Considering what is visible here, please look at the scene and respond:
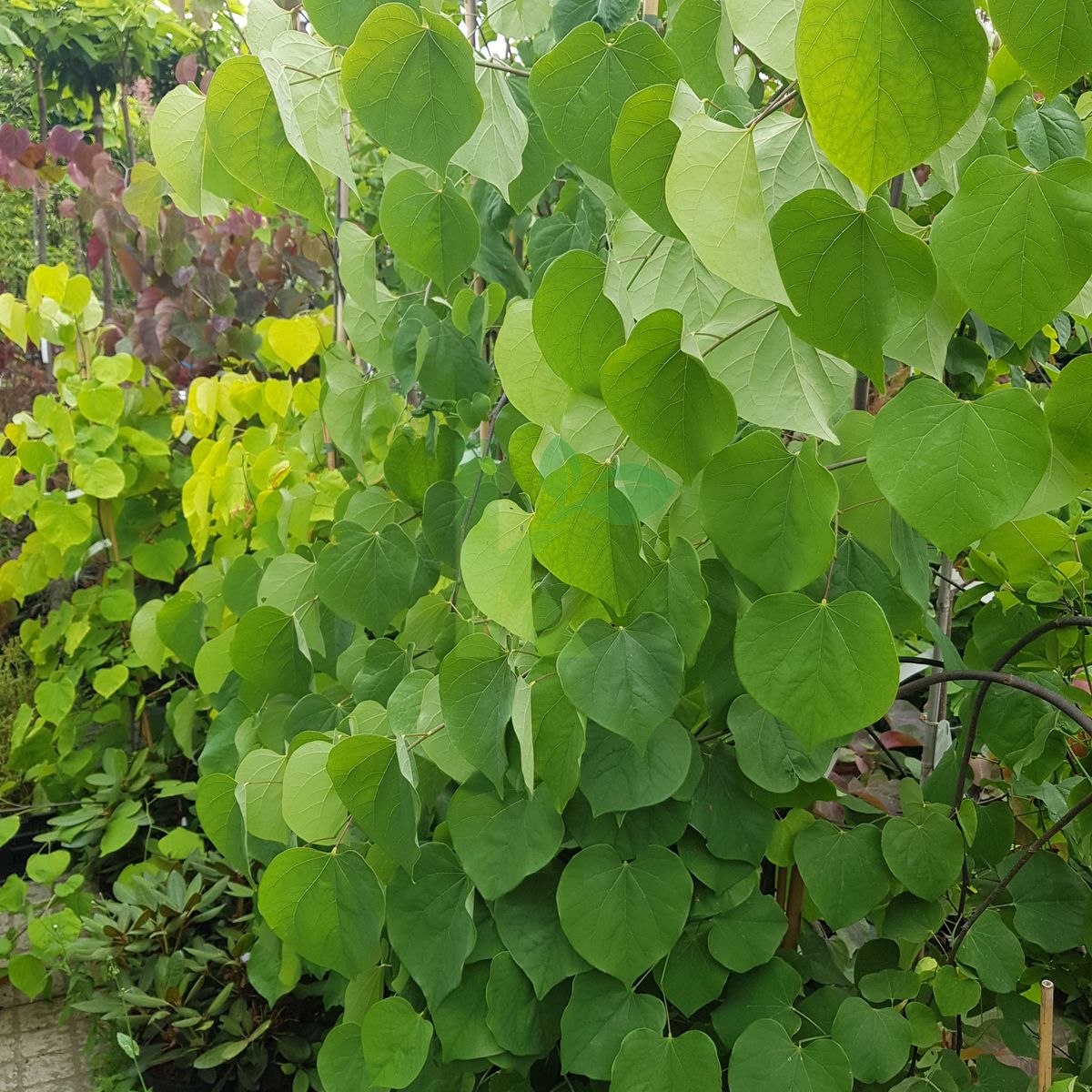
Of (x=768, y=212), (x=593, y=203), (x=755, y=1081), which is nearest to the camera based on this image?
(x=768, y=212)

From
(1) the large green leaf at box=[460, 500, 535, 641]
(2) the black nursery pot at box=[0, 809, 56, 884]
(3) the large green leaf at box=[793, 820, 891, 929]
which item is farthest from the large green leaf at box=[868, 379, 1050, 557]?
(2) the black nursery pot at box=[0, 809, 56, 884]

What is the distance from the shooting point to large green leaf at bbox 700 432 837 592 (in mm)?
568

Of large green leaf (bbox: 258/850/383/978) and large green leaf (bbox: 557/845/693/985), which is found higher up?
large green leaf (bbox: 557/845/693/985)

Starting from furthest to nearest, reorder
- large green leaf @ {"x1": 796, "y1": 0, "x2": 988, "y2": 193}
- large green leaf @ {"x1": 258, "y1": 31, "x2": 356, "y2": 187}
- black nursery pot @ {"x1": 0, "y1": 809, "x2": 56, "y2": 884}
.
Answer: black nursery pot @ {"x1": 0, "y1": 809, "x2": 56, "y2": 884} → large green leaf @ {"x1": 258, "y1": 31, "x2": 356, "y2": 187} → large green leaf @ {"x1": 796, "y1": 0, "x2": 988, "y2": 193}

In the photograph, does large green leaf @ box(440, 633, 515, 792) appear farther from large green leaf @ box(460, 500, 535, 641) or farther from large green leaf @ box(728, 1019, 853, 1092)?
large green leaf @ box(728, 1019, 853, 1092)

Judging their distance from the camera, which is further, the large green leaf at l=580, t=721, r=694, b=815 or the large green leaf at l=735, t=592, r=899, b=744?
the large green leaf at l=580, t=721, r=694, b=815

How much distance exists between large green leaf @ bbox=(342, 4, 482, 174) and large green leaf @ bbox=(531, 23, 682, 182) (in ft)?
0.14

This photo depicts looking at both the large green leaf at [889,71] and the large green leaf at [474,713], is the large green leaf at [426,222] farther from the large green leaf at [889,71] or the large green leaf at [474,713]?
the large green leaf at [889,71]

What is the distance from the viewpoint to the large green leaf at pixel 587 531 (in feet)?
1.88

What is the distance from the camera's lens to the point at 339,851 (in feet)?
2.57

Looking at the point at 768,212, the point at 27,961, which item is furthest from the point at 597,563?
the point at 27,961

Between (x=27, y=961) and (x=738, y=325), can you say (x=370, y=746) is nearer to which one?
(x=738, y=325)

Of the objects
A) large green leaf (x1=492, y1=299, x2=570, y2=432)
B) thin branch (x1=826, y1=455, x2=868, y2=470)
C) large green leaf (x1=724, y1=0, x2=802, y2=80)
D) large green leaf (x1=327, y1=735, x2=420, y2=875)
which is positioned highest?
large green leaf (x1=724, y1=0, x2=802, y2=80)

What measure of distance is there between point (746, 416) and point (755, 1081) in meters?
0.45
